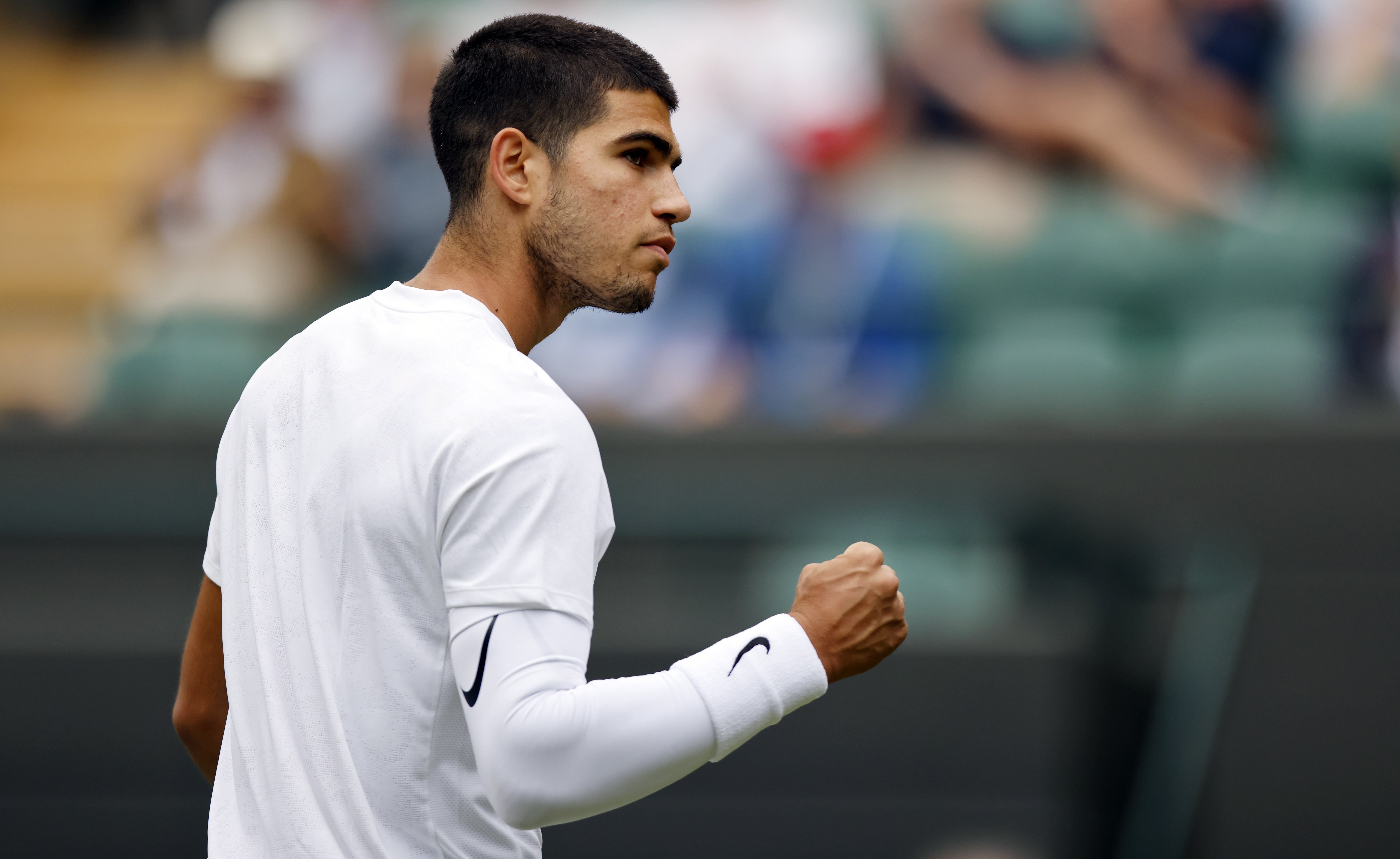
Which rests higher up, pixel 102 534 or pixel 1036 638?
pixel 1036 638

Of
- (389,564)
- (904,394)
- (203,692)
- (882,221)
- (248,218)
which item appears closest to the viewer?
(389,564)

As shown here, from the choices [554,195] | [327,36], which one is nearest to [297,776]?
[554,195]

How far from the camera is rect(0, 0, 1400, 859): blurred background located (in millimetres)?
3402

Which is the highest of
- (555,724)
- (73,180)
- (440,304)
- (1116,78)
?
(1116,78)

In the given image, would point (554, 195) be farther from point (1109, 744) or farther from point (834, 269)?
point (834, 269)

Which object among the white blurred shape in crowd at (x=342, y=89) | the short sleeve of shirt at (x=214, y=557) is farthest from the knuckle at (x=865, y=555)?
the white blurred shape in crowd at (x=342, y=89)

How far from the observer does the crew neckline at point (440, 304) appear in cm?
140

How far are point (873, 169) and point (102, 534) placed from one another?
2534 millimetres

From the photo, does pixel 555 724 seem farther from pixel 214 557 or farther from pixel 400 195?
pixel 400 195

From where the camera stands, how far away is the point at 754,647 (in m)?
1.31

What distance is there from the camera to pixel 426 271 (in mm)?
1509

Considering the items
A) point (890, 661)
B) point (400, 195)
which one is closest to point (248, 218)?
point (400, 195)

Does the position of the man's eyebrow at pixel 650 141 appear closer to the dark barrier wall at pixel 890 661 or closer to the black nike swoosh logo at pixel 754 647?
the black nike swoosh logo at pixel 754 647

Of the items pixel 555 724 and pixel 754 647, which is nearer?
pixel 555 724
